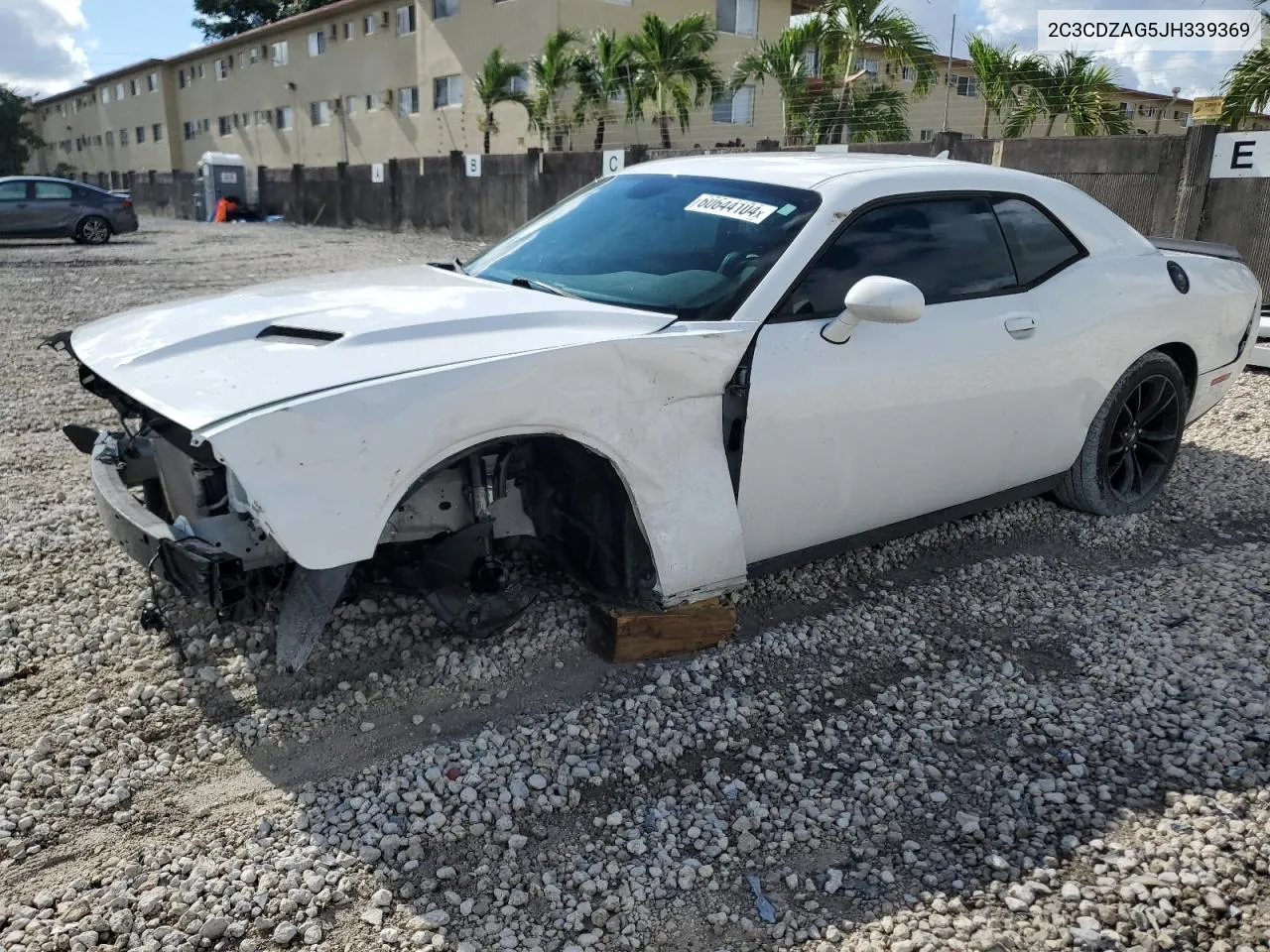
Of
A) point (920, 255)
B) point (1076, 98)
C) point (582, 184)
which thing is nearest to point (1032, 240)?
point (920, 255)

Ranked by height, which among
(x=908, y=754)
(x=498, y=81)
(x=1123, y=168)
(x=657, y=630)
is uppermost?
(x=498, y=81)

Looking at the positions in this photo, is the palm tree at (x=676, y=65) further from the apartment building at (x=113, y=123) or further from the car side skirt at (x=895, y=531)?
the apartment building at (x=113, y=123)

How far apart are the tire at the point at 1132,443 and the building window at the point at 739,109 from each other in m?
22.1

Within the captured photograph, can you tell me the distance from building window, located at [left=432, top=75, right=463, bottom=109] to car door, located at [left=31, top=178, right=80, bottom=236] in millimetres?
11467

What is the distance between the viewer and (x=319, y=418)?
237 centimetres

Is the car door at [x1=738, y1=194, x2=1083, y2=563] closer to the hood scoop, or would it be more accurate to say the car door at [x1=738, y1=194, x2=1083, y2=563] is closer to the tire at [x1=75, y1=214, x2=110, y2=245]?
the hood scoop

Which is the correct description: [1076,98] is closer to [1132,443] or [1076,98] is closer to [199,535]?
[1132,443]

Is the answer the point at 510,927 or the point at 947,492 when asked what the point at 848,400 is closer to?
the point at 947,492

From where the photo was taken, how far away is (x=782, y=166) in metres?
3.74

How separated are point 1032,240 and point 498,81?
73.7 feet

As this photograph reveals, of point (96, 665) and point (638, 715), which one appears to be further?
point (96, 665)

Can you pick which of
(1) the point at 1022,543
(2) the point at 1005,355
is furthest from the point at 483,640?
(1) the point at 1022,543

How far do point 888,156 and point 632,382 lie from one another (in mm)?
1902

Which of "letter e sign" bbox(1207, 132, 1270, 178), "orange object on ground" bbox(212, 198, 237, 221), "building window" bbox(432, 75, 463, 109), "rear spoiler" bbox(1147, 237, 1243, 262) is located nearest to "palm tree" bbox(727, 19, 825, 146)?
"letter e sign" bbox(1207, 132, 1270, 178)
